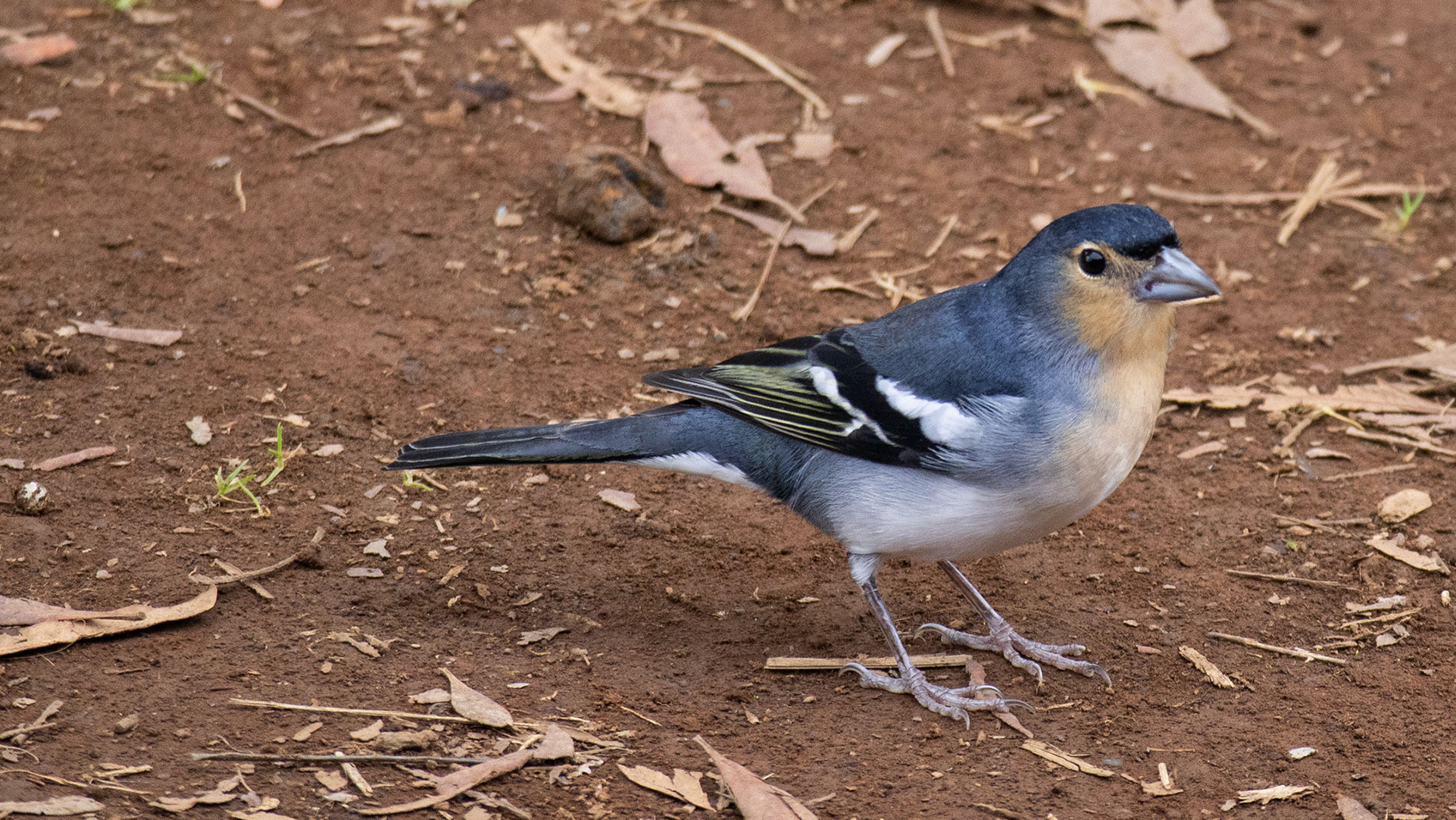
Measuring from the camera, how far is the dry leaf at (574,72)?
26.5ft

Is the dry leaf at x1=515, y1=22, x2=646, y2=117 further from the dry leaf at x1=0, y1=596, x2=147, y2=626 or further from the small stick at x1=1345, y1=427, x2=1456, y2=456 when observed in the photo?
the dry leaf at x1=0, y1=596, x2=147, y2=626

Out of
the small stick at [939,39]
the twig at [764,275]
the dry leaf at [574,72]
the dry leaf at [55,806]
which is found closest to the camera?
the dry leaf at [55,806]

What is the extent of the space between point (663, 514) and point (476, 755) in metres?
1.82

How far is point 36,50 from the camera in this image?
7793mm

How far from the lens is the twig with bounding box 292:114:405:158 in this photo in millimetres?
7480

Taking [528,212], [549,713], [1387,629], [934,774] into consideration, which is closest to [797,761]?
[934,774]

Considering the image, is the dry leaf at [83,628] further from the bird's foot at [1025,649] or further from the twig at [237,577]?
the bird's foot at [1025,649]

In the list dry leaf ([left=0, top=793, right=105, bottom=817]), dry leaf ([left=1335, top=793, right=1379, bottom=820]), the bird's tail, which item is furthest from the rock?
dry leaf ([left=1335, top=793, right=1379, bottom=820])

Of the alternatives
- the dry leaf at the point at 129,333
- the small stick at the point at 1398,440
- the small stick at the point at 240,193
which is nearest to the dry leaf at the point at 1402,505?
the small stick at the point at 1398,440

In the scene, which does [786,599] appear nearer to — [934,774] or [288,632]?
[934,774]

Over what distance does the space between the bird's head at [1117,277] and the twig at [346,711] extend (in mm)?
2467

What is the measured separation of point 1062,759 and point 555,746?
66.4 inches

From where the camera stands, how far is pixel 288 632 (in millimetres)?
4719

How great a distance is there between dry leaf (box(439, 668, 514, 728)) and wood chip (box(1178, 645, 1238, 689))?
8.24 ft
